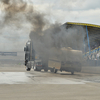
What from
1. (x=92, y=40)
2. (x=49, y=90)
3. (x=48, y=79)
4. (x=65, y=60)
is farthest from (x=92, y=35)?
(x=49, y=90)

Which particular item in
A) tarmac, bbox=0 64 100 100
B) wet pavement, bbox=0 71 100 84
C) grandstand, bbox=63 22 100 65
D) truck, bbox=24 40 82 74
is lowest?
tarmac, bbox=0 64 100 100

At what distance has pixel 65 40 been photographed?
2278 centimetres

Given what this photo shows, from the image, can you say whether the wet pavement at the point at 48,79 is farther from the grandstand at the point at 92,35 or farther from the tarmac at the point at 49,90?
the grandstand at the point at 92,35

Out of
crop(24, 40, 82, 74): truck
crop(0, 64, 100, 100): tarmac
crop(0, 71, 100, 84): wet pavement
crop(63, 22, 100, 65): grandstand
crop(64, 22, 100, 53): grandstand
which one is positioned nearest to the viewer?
crop(0, 64, 100, 100): tarmac

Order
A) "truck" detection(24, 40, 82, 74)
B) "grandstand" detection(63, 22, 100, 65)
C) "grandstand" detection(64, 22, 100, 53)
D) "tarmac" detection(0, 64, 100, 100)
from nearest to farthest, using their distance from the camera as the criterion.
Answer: "tarmac" detection(0, 64, 100, 100)
"truck" detection(24, 40, 82, 74)
"grandstand" detection(63, 22, 100, 65)
"grandstand" detection(64, 22, 100, 53)

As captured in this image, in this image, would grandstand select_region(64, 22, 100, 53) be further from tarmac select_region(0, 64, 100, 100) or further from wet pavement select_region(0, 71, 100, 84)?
tarmac select_region(0, 64, 100, 100)

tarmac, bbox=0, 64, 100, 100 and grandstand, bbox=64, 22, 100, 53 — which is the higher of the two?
grandstand, bbox=64, 22, 100, 53

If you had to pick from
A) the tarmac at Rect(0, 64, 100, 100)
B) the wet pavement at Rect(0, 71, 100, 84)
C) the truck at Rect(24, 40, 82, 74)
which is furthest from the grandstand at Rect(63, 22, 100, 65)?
the tarmac at Rect(0, 64, 100, 100)

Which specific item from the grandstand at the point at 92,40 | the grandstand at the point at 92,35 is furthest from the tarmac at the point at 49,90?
the grandstand at the point at 92,35

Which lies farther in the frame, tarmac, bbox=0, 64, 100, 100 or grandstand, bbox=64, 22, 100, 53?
grandstand, bbox=64, 22, 100, 53

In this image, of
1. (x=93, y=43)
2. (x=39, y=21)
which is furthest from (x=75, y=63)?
(x=93, y=43)

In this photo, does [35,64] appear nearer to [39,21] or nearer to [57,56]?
[57,56]

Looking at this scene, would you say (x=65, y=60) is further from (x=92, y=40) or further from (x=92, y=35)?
(x=92, y=40)

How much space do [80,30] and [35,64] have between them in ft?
23.1
